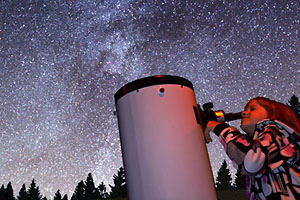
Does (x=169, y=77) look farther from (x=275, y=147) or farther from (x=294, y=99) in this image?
(x=294, y=99)

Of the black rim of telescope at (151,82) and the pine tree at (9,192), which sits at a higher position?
the pine tree at (9,192)

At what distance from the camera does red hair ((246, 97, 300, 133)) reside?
74.7 inches

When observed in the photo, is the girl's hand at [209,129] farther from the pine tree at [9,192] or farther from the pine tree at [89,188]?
the pine tree at [9,192]

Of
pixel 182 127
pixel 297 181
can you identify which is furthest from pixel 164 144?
pixel 297 181

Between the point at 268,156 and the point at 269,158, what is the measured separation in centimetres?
2

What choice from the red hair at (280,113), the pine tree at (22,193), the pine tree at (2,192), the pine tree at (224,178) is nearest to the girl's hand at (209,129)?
the red hair at (280,113)

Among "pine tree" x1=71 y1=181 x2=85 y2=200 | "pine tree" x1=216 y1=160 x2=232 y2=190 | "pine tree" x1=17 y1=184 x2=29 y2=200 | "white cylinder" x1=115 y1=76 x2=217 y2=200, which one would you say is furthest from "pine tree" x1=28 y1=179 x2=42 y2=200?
"white cylinder" x1=115 y1=76 x2=217 y2=200

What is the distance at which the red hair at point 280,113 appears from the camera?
1898 millimetres

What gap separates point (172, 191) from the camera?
1735 mm

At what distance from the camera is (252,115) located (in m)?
2.05

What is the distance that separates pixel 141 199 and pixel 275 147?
0.89m

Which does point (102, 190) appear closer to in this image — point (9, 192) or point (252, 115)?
point (9, 192)

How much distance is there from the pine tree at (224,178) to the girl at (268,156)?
47.7m

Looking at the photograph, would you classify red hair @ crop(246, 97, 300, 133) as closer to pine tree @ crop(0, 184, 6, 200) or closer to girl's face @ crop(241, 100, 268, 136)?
girl's face @ crop(241, 100, 268, 136)
